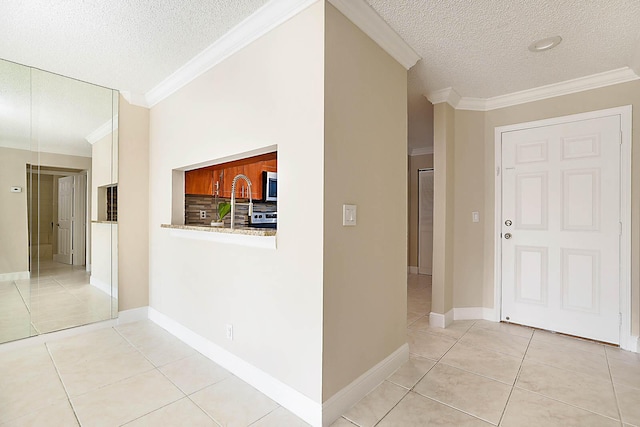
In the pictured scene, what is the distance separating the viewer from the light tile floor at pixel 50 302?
263 cm

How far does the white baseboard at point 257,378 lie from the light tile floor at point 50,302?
873mm

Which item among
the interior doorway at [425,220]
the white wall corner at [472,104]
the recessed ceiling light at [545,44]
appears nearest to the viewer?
the recessed ceiling light at [545,44]

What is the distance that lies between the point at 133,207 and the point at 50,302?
1.11 meters

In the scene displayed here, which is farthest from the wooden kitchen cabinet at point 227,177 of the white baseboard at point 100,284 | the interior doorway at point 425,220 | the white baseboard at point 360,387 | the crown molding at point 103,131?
the interior doorway at point 425,220

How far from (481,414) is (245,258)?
1736mm

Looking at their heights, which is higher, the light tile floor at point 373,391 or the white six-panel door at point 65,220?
the white six-panel door at point 65,220

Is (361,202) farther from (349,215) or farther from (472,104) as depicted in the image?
(472,104)

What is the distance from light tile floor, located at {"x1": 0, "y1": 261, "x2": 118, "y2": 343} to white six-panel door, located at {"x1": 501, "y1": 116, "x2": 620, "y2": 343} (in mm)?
4262

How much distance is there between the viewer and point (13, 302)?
2643 millimetres

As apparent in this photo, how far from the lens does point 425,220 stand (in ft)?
20.4

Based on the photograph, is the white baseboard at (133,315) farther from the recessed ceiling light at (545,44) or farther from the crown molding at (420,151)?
the crown molding at (420,151)

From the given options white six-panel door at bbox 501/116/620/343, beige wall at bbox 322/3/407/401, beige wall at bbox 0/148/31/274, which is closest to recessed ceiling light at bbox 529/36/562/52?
beige wall at bbox 322/3/407/401

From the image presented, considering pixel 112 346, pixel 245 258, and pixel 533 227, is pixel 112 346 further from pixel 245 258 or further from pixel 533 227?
pixel 533 227

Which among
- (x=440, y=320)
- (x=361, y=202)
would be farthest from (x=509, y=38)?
(x=440, y=320)
